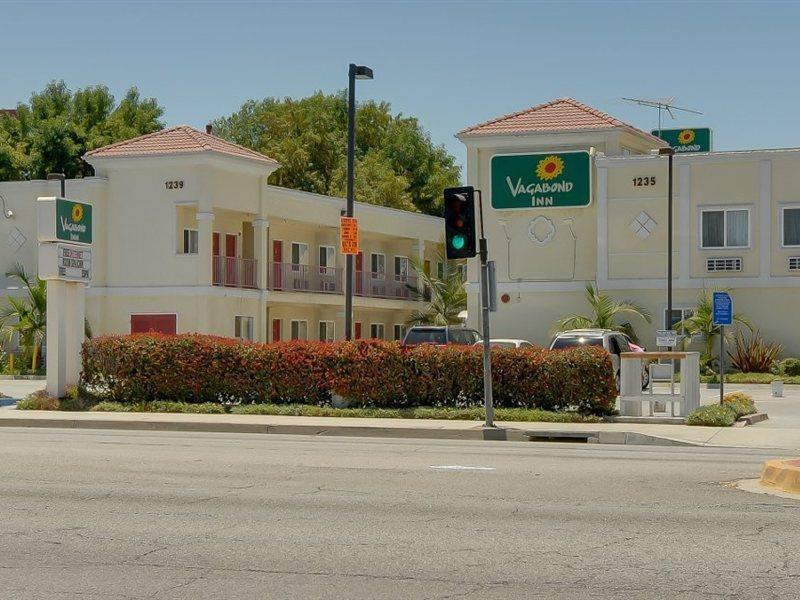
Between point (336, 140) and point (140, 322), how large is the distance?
122 feet

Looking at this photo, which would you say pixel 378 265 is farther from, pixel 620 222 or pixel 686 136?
pixel 686 136

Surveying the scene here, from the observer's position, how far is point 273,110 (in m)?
86.8

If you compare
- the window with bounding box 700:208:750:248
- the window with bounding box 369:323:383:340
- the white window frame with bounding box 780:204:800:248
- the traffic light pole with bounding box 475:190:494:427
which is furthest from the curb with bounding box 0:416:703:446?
the window with bounding box 369:323:383:340

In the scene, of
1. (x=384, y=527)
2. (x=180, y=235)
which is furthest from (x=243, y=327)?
Result: (x=384, y=527)

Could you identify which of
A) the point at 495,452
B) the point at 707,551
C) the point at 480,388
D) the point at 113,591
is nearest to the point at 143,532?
the point at 113,591

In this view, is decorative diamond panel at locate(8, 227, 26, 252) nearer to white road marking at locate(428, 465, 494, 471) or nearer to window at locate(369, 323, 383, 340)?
window at locate(369, 323, 383, 340)

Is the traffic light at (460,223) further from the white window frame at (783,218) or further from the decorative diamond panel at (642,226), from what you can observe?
the white window frame at (783,218)

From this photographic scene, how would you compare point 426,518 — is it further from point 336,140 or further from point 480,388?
point 336,140

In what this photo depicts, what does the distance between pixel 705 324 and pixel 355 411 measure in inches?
816

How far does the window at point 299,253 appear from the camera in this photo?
55.1 meters

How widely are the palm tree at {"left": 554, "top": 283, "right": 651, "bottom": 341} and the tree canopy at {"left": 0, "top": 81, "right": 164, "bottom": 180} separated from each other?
116 ft

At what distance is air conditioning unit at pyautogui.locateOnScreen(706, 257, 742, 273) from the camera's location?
4394 centimetres

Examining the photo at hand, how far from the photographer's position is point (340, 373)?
2602 centimetres

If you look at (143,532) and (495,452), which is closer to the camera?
(143,532)
